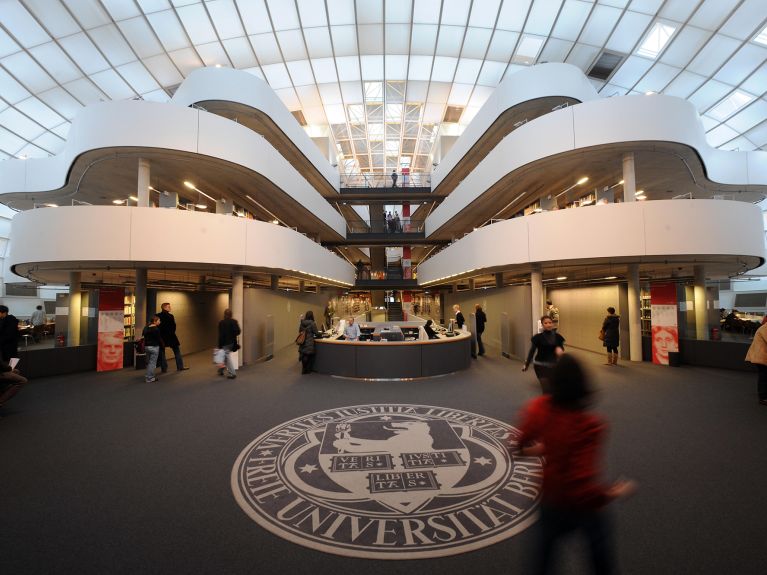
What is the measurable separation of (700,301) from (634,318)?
369 centimetres

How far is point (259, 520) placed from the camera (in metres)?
3.16

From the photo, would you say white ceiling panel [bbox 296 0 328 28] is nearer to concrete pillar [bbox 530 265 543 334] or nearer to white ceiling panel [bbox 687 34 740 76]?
concrete pillar [bbox 530 265 543 334]

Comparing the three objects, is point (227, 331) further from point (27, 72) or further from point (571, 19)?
point (571, 19)

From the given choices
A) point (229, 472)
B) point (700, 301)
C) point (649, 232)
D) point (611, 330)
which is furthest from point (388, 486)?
point (700, 301)

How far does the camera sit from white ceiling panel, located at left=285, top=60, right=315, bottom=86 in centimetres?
2204

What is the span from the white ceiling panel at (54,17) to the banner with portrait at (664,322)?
2741 centimetres

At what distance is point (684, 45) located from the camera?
18.0m

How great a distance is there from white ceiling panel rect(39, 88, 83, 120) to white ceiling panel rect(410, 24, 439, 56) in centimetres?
2064

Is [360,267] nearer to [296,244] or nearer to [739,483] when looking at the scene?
[296,244]

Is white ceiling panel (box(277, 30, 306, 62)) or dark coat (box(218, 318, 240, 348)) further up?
white ceiling panel (box(277, 30, 306, 62))

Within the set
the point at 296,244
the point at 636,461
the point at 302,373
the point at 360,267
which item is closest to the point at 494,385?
the point at 636,461

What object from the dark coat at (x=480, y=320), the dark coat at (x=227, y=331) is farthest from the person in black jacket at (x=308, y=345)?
the dark coat at (x=480, y=320)

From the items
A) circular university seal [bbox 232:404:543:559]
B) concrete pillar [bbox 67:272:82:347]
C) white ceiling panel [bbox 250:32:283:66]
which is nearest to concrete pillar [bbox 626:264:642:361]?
circular university seal [bbox 232:404:543:559]

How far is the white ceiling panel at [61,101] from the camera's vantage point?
62.7 ft
